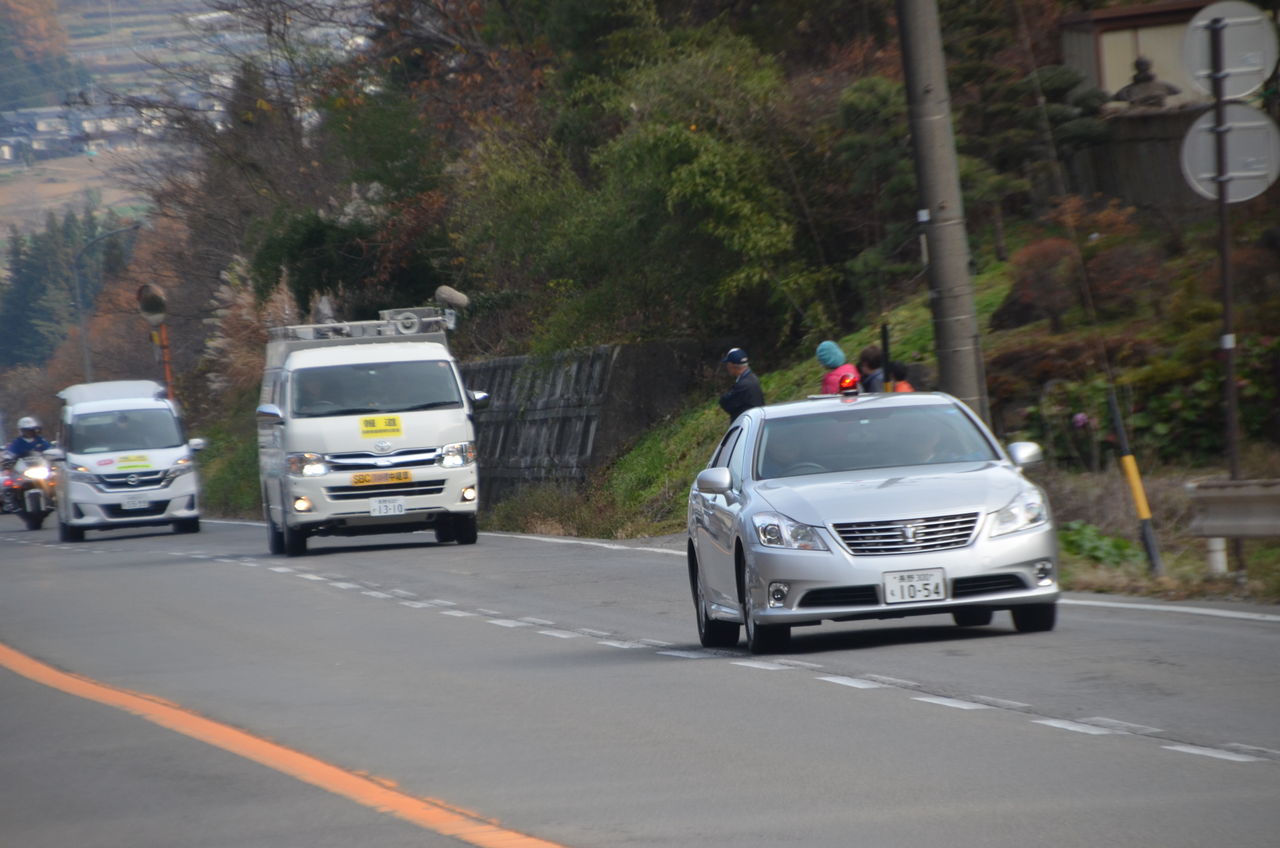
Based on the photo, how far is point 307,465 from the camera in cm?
2323

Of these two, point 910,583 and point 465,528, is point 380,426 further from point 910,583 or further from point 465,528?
point 910,583

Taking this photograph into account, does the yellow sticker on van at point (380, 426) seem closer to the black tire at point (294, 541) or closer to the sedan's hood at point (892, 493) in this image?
the black tire at point (294, 541)

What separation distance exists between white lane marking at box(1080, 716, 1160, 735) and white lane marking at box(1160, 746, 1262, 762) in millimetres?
390

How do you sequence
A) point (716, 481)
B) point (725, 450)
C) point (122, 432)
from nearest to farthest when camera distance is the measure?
point (716, 481)
point (725, 450)
point (122, 432)

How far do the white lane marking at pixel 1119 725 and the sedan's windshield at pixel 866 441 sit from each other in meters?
3.66

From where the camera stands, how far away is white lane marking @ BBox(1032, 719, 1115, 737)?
27.2 feet

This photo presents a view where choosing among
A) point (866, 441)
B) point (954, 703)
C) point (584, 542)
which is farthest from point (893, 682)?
point (584, 542)

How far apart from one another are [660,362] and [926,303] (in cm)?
581

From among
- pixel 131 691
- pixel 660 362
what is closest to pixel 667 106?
pixel 660 362

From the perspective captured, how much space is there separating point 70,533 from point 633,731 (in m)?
26.1

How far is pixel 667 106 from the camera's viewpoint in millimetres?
28938

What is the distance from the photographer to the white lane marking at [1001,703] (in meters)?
9.08

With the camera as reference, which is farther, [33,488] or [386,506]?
[33,488]

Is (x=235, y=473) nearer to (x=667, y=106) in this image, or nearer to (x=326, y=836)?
(x=667, y=106)
